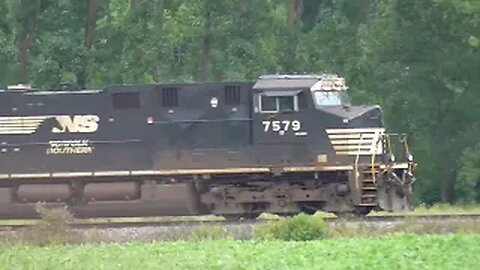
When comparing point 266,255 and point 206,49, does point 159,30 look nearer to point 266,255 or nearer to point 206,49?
point 206,49

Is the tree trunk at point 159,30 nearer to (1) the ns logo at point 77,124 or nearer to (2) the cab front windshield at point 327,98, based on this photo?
(1) the ns logo at point 77,124

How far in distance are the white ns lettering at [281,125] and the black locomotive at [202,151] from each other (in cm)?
3

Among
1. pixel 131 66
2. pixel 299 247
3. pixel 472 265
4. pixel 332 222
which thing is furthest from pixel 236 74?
pixel 472 265

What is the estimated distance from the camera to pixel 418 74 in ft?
127

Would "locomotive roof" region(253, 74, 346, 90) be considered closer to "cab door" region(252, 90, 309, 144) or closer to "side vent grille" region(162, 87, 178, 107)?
"cab door" region(252, 90, 309, 144)

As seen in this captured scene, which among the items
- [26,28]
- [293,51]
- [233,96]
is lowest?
[233,96]

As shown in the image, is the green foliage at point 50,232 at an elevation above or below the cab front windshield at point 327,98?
below

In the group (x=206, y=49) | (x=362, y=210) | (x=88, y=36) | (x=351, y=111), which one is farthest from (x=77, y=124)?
(x=88, y=36)

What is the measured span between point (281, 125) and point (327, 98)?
4.03 feet

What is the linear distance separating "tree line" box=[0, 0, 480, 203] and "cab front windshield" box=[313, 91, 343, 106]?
311 inches

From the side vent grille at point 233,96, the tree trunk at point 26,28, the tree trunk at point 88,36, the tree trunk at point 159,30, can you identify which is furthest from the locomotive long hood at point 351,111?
the tree trunk at point 26,28

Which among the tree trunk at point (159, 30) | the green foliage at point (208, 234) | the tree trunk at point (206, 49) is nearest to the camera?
the green foliage at point (208, 234)

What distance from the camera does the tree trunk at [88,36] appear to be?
4288 centimetres

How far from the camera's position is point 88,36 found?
143 ft
